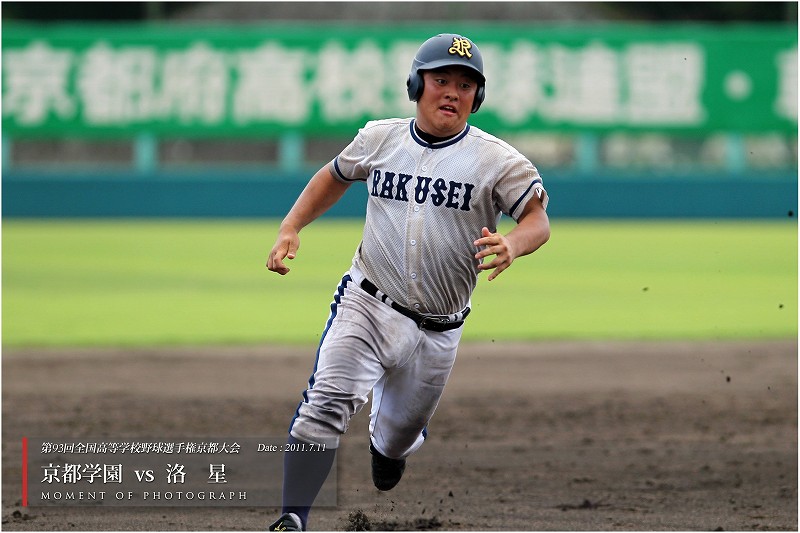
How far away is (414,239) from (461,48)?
686mm

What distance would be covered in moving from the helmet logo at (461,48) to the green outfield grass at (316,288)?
4.36m

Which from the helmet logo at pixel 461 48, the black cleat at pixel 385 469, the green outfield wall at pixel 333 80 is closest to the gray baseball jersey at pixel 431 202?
the helmet logo at pixel 461 48

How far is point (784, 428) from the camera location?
23.5ft

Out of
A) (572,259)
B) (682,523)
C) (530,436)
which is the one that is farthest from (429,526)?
(572,259)

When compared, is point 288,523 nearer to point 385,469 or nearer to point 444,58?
point 385,469

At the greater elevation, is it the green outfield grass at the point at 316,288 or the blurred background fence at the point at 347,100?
the blurred background fence at the point at 347,100

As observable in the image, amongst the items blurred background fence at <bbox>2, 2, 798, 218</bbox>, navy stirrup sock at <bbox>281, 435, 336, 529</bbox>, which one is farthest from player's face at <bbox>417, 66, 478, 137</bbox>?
blurred background fence at <bbox>2, 2, 798, 218</bbox>

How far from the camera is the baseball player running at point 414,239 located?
413 centimetres

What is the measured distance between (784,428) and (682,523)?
8.81ft

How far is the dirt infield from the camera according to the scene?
4867mm

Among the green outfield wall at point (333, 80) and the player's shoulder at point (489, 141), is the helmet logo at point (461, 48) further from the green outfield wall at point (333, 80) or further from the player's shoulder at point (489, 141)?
the green outfield wall at point (333, 80)

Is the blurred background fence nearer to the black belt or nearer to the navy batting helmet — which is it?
the black belt

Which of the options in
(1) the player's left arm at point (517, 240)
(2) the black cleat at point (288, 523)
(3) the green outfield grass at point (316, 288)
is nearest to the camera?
(1) the player's left arm at point (517, 240)

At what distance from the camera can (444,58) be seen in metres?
4.16
